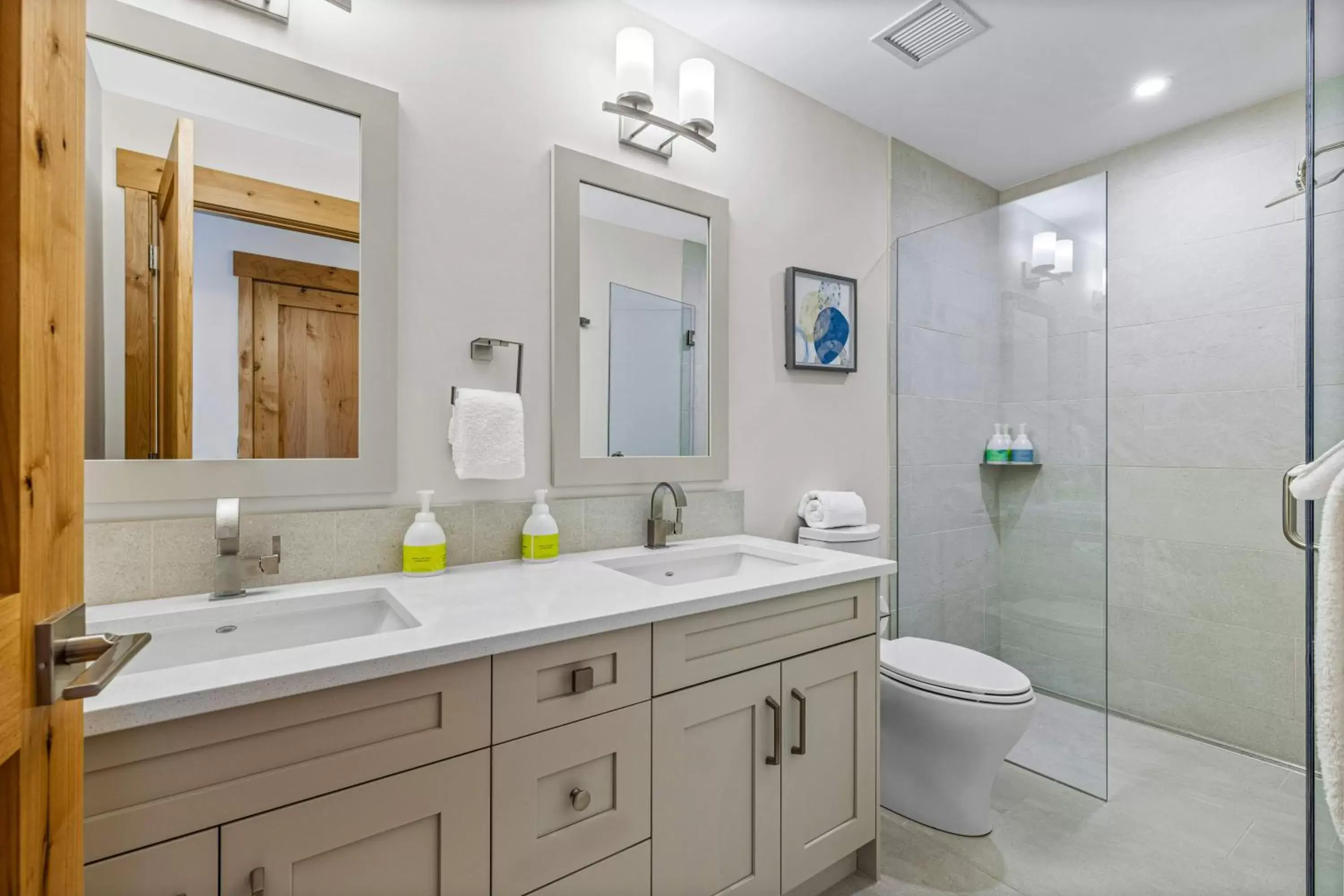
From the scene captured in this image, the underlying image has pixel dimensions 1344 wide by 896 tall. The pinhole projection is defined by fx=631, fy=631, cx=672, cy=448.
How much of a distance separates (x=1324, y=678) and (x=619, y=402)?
1.48m

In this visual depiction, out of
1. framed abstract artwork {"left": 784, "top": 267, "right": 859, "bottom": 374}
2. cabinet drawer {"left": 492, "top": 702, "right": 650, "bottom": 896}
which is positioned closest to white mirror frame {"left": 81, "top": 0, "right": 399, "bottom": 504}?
cabinet drawer {"left": 492, "top": 702, "right": 650, "bottom": 896}

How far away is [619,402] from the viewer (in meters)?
1.81

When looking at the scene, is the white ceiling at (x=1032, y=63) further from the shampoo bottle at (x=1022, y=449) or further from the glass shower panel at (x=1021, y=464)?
the shampoo bottle at (x=1022, y=449)

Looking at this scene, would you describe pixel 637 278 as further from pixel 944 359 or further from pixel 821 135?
pixel 944 359

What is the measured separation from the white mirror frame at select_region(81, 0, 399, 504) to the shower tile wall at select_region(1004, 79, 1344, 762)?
276 cm

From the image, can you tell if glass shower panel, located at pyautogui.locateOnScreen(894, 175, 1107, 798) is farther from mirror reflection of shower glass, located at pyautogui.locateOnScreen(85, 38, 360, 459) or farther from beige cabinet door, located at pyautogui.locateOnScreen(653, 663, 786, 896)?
mirror reflection of shower glass, located at pyautogui.locateOnScreen(85, 38, 360, 459)

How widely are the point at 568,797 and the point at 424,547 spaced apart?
2.02 ft

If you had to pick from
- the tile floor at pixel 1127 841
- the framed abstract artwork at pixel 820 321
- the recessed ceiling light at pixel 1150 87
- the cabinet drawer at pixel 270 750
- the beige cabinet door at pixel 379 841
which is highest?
the recessed ceiling light at pixel 1150 87

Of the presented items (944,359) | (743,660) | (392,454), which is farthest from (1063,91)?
(392,454)

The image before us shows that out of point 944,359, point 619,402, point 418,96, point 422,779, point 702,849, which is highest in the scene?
point 418,96

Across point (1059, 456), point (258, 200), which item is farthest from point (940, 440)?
point (258, 200)

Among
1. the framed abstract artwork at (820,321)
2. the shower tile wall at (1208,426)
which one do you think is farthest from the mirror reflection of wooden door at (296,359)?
the shower tile wall at (1208,426)

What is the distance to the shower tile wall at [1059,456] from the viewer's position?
82.4 inches

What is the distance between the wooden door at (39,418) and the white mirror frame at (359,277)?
69 cm
